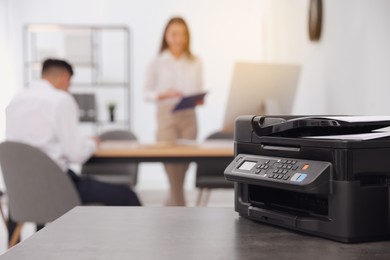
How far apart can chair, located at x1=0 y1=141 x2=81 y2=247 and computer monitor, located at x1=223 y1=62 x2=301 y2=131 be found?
93 cm

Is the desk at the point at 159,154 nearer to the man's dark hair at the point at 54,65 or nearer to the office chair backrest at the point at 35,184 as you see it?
the office chair backrest at the point at 35,184

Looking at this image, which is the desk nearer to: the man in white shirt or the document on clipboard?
the man in white shirt

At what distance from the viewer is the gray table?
926mm

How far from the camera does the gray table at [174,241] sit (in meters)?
0.93

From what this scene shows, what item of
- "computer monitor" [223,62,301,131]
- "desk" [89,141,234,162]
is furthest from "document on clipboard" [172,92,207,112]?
"desk" [89,141,234,162]

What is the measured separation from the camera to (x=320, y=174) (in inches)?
40.3

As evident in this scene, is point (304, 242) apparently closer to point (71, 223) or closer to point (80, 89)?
point (71, 223)

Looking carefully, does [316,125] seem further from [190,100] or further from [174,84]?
[174,84]

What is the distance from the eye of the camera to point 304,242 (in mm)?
1027

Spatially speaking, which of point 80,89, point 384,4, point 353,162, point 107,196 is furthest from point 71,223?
point 80,89

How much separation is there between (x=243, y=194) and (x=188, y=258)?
37cm

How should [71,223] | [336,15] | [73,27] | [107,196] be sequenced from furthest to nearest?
[73,27], [336,15], [107,196], [71,223]

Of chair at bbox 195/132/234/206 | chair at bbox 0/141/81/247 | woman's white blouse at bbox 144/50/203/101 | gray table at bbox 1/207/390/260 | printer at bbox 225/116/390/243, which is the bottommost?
chair at bbox 195/132/234/206

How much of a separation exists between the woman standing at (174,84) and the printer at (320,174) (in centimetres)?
279
